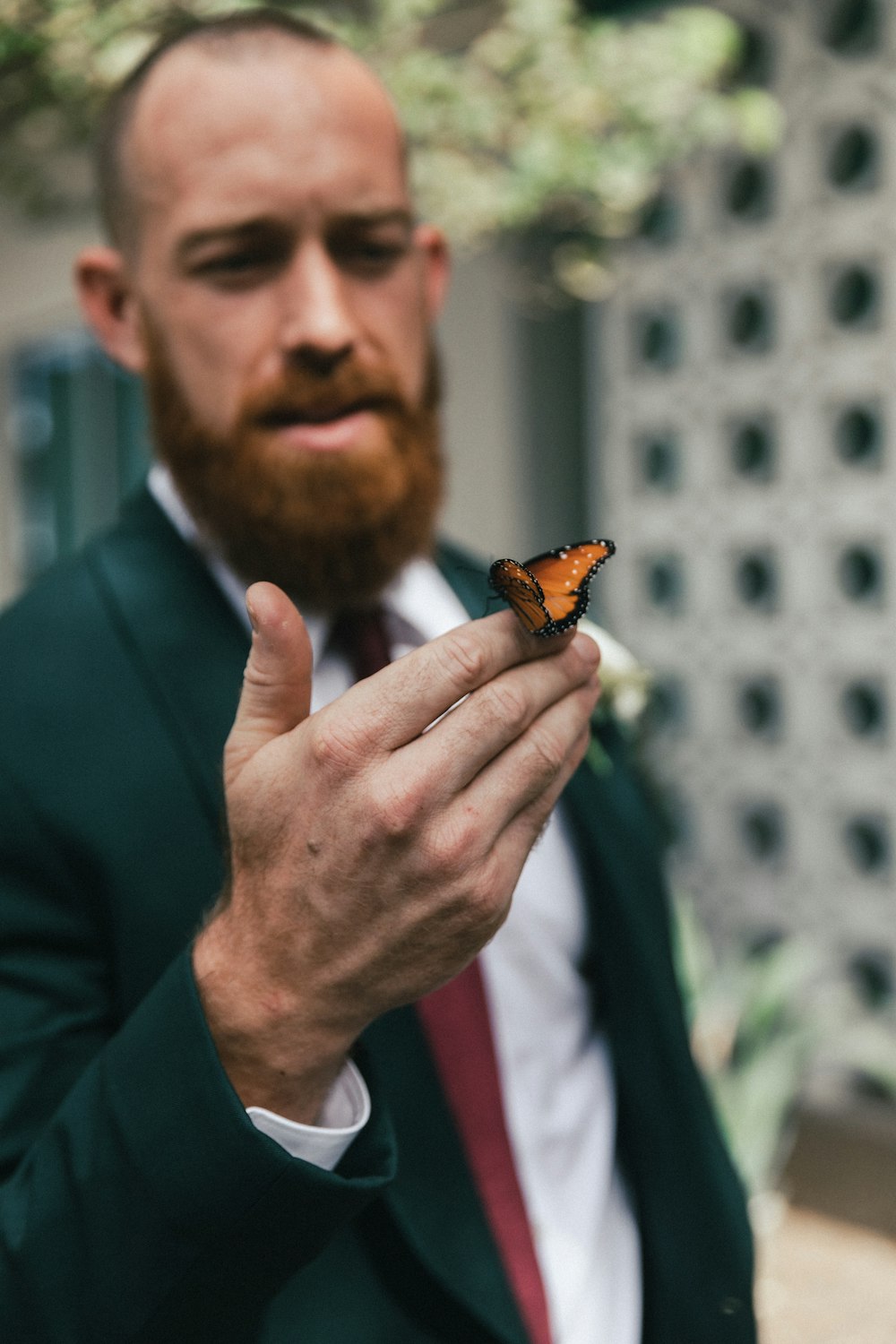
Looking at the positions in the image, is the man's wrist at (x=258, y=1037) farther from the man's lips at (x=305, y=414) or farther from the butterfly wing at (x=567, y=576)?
the man's lips at (x=305, y=414)

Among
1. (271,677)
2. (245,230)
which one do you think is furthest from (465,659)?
(245,230)

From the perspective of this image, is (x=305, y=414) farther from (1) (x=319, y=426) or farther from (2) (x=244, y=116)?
(2) (x=244, y=116)

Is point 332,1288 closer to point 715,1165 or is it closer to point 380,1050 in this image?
point 380,1050

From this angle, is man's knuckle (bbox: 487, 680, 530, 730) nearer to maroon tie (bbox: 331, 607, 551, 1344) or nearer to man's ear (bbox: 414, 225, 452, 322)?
maroon tie (bbox: 331, 607, 551, 1344)

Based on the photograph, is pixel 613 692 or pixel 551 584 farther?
pixel 613 692

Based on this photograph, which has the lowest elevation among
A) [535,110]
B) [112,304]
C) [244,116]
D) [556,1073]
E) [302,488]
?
[556,1073]

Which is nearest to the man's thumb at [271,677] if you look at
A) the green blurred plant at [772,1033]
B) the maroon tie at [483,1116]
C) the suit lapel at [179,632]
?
the suit lapel at [179,632]
